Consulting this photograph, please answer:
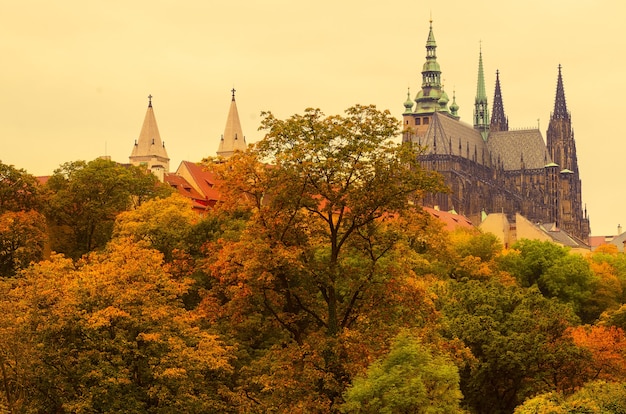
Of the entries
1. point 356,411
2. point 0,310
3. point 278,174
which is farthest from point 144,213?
point 356,411

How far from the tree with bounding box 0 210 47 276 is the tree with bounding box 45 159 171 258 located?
147 inches

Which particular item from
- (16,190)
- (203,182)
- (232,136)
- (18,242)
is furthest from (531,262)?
(232,136)

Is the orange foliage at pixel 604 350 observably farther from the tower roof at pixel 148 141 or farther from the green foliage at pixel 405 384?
the tower roof at pixel 148 141

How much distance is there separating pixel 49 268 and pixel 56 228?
25.3 meters

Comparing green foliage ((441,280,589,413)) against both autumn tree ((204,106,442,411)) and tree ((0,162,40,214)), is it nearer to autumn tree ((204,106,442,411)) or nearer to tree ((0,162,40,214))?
autumn tree ((204,106,442,411))

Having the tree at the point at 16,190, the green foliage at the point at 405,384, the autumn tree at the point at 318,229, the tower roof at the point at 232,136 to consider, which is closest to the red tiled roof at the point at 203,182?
the tree at the point at 16,190

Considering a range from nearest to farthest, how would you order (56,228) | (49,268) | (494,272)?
1. (49,268)
2. (56,228)
3. (494,272)

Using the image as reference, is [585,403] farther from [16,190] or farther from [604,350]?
[16,190]

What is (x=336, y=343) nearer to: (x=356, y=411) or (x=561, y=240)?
(x=356, y=411)

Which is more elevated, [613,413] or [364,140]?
[364,140]

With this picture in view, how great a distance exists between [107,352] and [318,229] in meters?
8.65

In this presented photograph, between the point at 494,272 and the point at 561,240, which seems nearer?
the point at 494,272

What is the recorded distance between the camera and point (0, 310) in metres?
47.0

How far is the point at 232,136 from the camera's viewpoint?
155375mm
